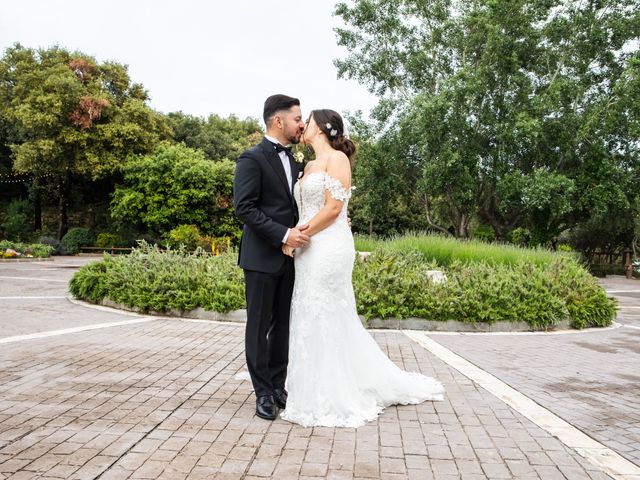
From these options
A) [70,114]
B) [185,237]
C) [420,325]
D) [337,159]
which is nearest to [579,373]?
[420,325]

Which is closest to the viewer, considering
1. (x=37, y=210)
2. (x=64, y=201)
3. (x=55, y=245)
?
(x=55, y=245)

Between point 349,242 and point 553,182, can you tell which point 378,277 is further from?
point 553,182

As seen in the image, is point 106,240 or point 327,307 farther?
point 106,240

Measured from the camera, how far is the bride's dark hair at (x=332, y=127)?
13.2ft

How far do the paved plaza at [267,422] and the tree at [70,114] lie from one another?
89.9 feet

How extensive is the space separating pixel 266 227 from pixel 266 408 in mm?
1272

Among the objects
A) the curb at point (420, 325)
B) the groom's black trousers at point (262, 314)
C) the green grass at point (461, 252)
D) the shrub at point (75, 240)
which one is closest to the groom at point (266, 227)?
the groom's black trousers at point (262, 314)

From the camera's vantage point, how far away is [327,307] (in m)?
4.04

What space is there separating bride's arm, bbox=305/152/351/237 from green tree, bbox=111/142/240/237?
27.7 m

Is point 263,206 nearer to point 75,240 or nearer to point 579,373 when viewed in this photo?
point 579,373

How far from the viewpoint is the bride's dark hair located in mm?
4025

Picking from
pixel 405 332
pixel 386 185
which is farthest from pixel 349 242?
pixel 386 185

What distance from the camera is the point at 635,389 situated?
504cm

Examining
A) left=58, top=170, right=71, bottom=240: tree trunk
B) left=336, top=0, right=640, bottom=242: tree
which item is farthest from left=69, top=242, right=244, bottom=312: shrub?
left=58, top=170, right=71, bottom=240: tree trunk
